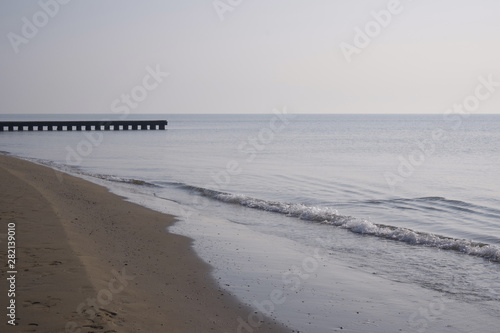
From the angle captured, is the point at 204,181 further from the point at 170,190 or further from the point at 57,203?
the point at 57,203

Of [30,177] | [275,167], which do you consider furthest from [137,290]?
[275,167]

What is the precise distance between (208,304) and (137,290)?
1.03 meters

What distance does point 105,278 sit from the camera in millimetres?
7172

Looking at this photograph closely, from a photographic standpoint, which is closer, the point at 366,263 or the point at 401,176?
the point at 366,263

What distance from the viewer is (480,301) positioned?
301 inches
